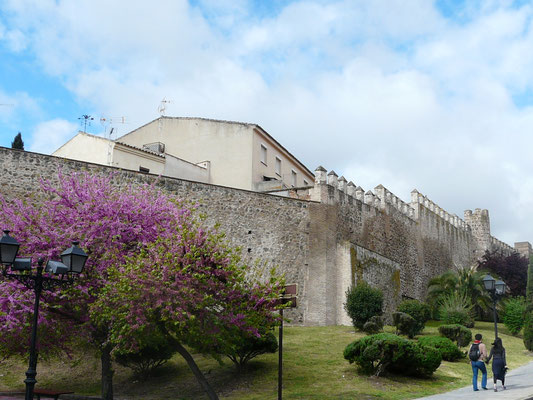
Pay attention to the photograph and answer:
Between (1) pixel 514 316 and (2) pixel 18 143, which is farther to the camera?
(2) pixel 18 143

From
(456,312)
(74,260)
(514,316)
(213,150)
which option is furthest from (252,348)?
(213,150)

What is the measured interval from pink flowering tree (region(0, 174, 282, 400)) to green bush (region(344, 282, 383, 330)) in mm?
9877

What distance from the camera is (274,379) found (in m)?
15.3

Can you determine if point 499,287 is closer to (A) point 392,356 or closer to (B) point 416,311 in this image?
(A) point 392,356

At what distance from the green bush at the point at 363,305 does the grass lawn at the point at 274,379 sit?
1.99 metres

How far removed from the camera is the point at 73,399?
14.5 m

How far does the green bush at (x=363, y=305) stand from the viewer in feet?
73.3

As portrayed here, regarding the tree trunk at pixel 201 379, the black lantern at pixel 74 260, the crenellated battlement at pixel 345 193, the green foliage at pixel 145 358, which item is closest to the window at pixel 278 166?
the crenellated battlement at pixel 345 193

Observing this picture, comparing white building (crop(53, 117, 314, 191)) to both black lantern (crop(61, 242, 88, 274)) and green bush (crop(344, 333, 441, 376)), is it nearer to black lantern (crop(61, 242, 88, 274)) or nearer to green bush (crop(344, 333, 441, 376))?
green bush (crop(344, 333, 441, 376))

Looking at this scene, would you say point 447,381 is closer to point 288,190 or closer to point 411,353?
point 411,353

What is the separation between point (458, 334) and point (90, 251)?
12792 mm

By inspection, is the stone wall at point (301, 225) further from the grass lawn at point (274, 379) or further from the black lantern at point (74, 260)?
the black lantern at point (74, 260)

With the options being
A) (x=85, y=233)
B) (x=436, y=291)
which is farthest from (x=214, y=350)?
(x=436, y=291)

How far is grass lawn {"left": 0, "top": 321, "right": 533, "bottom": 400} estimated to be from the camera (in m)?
14.0
